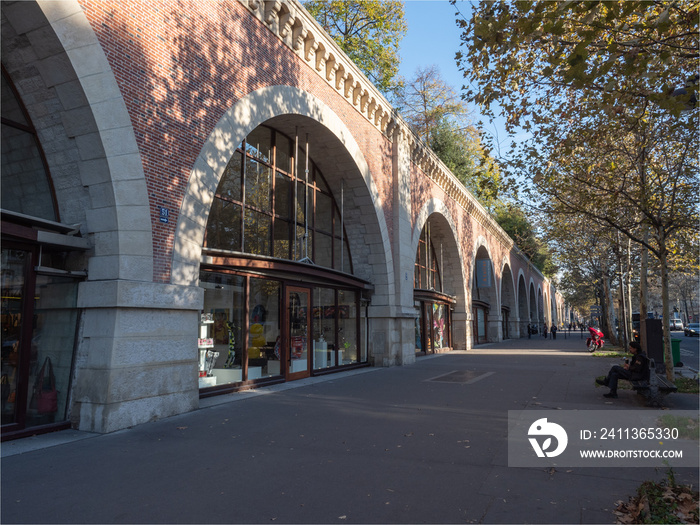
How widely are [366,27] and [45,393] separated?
99.5 ft

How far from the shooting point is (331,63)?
44.6ft

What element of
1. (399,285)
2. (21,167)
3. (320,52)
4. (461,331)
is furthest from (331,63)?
(461,331)

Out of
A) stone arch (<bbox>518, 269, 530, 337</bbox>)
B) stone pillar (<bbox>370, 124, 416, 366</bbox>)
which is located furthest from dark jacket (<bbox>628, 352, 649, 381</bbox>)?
stone arch (<bbox>518, 269, 530, 337</bbox>)

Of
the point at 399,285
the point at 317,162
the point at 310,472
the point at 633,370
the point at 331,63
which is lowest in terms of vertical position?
the point at 310,472

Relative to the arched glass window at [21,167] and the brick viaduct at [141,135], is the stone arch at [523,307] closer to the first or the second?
the brick viaduct at [141,135]

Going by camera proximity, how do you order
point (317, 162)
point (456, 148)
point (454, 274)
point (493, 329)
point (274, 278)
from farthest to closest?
point (456, 148) < point (493, 329) < point (454, 274) < point (317, 162) < point (274, 278)

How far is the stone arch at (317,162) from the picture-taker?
333 inches

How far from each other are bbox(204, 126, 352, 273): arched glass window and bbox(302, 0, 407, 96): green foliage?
1883 centimetres

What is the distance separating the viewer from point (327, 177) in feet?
50.8

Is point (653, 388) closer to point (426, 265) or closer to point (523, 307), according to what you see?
point (426, 265)

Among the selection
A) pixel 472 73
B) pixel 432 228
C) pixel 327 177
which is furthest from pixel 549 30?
pixel 432 228

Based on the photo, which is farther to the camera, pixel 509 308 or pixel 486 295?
pixel 509 308

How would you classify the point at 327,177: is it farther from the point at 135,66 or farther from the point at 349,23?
the point at 349,23

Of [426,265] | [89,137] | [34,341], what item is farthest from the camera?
[426,265]
